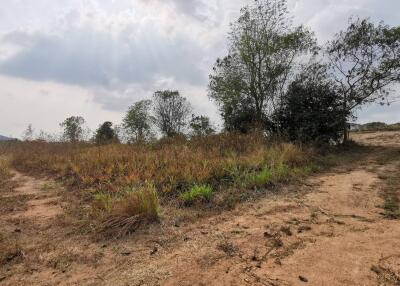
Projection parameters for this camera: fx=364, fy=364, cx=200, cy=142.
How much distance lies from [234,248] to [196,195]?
1.97 metres

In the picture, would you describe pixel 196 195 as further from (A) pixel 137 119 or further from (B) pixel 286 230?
(A) pixel 137 119

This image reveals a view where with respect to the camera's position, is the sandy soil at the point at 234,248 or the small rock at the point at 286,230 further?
the small rock at the point at 286,230

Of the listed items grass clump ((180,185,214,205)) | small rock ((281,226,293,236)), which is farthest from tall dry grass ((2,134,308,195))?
small rock ((281,226,293,236))

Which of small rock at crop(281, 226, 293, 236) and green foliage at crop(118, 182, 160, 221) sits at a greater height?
green foliage at crop(118, 182, 160, 221)

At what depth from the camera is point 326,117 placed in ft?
42.3

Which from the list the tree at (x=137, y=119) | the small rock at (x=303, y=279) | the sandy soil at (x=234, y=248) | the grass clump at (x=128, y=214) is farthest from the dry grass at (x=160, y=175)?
the tree at (x=137, y=119)

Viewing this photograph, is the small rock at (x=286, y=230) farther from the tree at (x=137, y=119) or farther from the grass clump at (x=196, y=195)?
the tree at (x=137, y=119)

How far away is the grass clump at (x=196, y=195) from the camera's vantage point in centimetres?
578

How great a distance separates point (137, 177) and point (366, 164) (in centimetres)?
597

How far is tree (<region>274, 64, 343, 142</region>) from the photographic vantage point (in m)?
12.8

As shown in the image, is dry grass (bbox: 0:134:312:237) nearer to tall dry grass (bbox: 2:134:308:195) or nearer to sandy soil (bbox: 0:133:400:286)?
tall dry grass (bbox: 2:134:308:195)

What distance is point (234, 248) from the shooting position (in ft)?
13.0

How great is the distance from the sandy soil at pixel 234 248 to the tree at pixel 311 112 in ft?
22.5

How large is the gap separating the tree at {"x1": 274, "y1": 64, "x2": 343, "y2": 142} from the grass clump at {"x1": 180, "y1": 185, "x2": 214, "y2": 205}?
740cm
